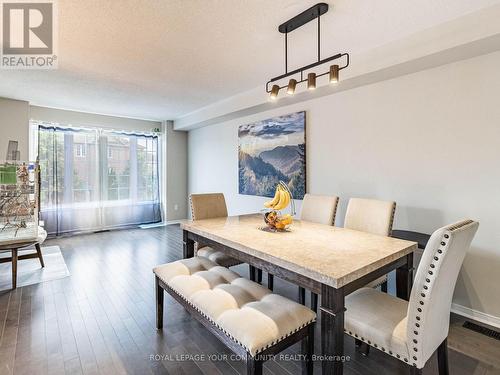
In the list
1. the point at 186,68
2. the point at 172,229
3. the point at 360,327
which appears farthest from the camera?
the point at 172,229

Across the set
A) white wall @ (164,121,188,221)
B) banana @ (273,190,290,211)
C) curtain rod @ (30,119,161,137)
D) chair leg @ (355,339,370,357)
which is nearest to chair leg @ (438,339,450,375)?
chair leg @ (355,339,370,357)

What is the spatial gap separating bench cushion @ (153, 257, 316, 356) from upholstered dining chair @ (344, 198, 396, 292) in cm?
90

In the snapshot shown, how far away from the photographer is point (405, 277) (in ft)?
5.87

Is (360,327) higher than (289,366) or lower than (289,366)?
higher

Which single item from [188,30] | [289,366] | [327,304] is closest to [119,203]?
[188,30]

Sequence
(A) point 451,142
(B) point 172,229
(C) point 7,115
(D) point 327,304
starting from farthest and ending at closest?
(B) point 172,229, (C) point 7,115, (A) point 451,142, (D) point 327,304

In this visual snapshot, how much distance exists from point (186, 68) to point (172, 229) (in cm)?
365

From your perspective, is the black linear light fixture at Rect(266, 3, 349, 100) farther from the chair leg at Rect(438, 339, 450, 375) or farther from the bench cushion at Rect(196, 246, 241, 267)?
the chair leg at Rect(438, 339, 450, 375)

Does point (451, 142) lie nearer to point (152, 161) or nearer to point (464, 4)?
point (464, 4)

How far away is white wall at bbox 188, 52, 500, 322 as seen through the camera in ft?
7.53

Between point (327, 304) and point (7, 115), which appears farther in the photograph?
point (7, 115)

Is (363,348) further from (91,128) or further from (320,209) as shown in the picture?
(91,128)

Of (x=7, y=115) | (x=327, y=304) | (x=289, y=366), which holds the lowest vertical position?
(x=289, y=366)

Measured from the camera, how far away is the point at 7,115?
4406mm
